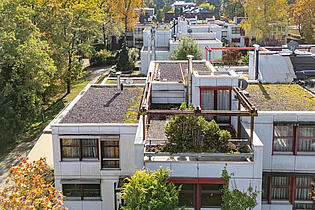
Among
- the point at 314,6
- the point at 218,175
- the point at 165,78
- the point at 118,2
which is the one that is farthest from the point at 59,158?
the point at 314,6

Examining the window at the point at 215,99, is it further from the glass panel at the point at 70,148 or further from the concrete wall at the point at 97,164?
the glass panel at the point at 70,148

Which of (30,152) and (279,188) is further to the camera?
(30,152)

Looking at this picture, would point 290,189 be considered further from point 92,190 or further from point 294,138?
point 92,190

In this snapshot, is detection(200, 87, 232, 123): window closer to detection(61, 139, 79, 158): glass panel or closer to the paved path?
detection(61, 139, 79, 158): glass panel

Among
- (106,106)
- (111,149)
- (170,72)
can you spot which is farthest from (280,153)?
(170,72)

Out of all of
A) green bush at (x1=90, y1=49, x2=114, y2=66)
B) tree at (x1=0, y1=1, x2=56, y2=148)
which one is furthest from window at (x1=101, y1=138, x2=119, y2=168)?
green bush at (x1=90, y1=49, x2=114, y2=66)

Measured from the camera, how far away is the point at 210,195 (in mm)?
13719

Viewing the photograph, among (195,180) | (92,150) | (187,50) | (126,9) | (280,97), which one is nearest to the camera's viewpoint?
(195,180)

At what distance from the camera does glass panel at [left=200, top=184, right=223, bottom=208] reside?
13609 mm

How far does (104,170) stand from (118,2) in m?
52.2

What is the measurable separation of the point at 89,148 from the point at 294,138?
880 centimetres

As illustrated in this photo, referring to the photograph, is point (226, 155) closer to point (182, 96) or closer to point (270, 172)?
point (270, 172)

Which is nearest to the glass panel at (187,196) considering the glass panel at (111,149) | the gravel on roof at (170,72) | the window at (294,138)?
the glass panel at (111,149)

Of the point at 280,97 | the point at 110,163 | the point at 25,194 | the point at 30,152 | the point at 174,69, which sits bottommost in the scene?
the point at 30,152
